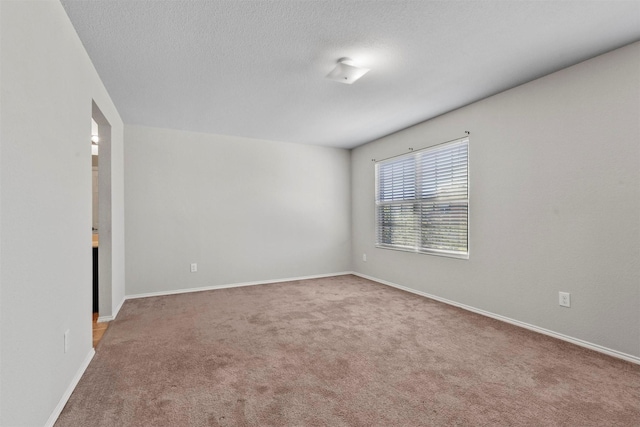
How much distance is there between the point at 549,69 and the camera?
274 centimetres

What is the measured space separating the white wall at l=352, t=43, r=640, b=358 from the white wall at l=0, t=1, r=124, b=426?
3.74 metres

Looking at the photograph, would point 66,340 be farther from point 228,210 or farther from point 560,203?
point 560,203

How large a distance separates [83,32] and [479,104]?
12.3ft

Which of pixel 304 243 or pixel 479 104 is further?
pixel 304 243

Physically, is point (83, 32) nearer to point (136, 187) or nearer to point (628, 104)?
point (136, 187)

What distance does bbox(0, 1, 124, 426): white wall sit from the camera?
1.27 metres

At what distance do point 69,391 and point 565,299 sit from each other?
12.6 feet

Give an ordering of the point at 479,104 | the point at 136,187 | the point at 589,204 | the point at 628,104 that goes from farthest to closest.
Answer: the point at 136,187, the point at 479,104, the point at 589,204, the point at 628,104

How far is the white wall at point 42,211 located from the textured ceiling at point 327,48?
1.56 feet

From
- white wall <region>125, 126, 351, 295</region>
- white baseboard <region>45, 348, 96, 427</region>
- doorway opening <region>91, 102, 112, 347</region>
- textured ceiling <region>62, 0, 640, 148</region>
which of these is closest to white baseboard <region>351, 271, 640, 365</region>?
white wall <region>125, 126, 351, 295</region>

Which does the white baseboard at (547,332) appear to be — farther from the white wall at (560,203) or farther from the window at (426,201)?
the window at (426,201)

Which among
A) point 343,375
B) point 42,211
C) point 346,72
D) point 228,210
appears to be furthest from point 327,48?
point 228,210

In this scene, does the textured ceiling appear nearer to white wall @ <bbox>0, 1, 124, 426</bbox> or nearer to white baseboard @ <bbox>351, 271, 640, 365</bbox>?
white wall @ <bbox>0, 1, 124, 426</bbox>

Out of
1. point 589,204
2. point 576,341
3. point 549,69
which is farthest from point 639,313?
point 549,69
